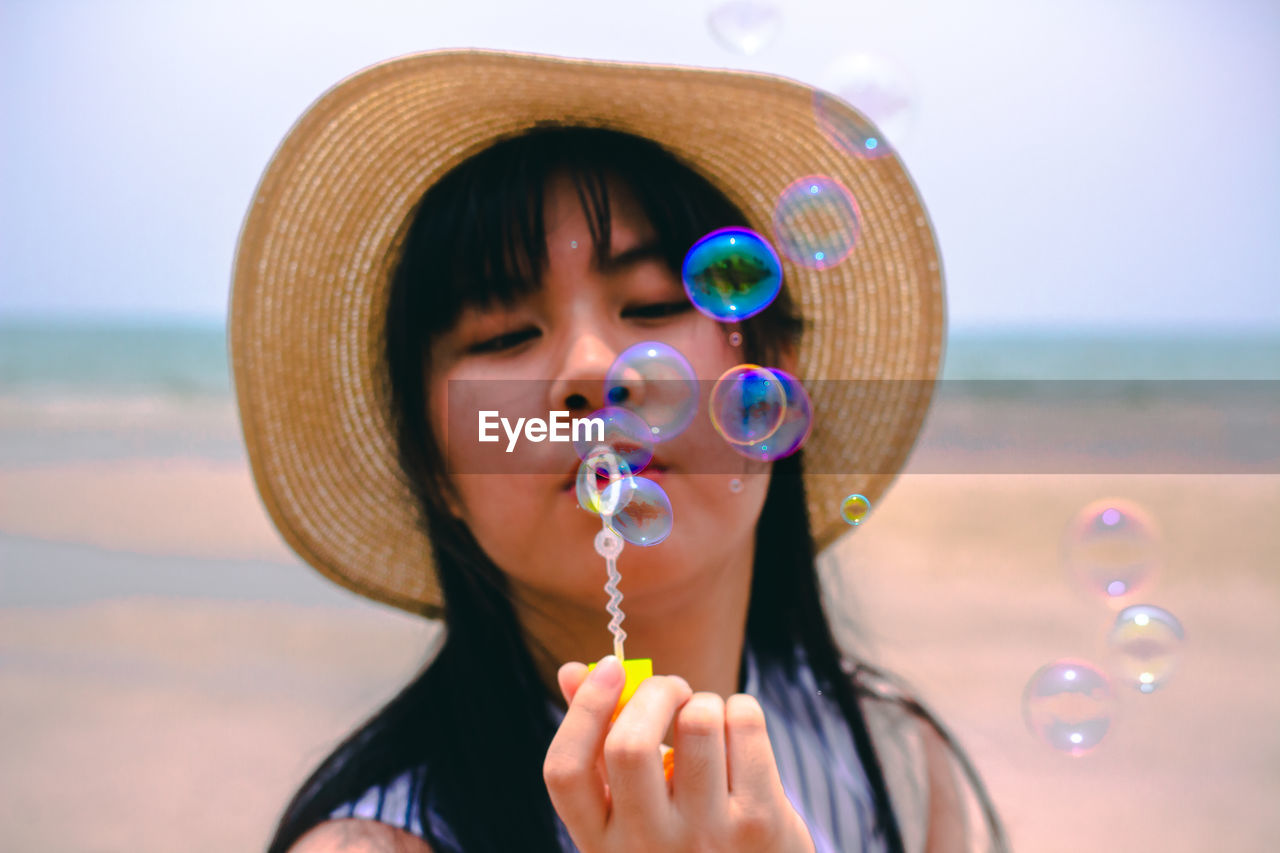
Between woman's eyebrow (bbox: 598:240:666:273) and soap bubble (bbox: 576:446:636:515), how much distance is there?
0.22 metres

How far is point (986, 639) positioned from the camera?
445 centimetres

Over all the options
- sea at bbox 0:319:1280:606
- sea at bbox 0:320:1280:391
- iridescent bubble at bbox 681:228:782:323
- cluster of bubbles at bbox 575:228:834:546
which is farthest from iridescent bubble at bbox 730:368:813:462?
sea at bbox 0:320:1280:391

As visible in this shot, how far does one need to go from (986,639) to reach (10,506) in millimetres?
6477

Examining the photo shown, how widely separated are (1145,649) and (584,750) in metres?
1.18

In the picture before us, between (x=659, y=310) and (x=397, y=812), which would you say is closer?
(x=397, y=812)

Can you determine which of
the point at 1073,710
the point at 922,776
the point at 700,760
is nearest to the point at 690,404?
the point at 700,760

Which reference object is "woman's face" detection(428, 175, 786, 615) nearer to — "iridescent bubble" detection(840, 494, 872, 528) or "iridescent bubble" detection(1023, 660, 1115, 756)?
"iridescent bubble" detection(840, 494, 872, 528)

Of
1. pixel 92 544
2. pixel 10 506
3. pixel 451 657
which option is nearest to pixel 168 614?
pixel 92 544

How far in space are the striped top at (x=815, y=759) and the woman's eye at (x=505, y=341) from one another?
47 cm

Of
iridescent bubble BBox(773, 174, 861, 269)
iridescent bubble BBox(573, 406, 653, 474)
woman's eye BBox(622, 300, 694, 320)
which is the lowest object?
iridescent bubble BBox(573, 406, 653, 474)

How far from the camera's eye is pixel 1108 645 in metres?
1.67

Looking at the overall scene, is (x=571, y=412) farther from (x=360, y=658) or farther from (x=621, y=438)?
(x=360, y=658)

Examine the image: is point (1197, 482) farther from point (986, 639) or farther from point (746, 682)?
point (746, 682)

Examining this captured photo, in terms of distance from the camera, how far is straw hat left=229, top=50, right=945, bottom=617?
4.54 ft
